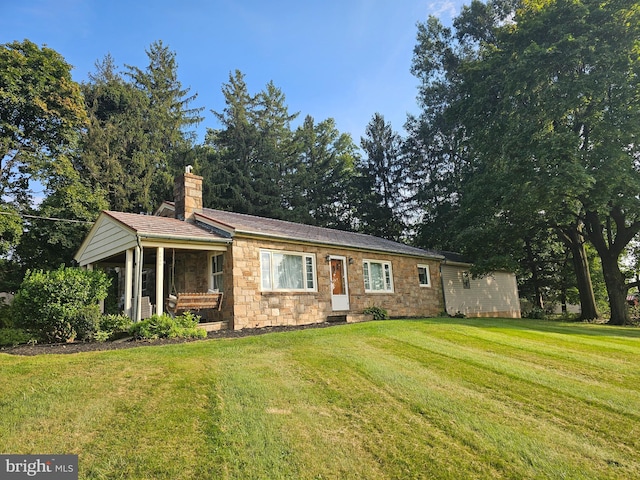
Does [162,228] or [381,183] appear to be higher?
[381,183]

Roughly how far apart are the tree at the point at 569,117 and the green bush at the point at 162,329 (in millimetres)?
12863

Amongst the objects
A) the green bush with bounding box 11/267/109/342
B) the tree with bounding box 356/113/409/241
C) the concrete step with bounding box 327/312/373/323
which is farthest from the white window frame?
the tree with bounding box 356/113/409/241

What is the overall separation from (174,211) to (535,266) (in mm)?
22139

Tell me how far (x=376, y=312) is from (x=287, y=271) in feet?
12.3

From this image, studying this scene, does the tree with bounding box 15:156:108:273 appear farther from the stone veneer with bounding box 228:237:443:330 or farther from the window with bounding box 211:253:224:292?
the stone veneer with bounding box 228:237:443:330

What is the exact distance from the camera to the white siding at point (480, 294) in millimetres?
17847

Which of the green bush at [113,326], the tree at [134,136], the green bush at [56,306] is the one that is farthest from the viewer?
the tree at [134,136]

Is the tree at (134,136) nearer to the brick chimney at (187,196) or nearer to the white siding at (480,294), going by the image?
the brick chimney at (187,196)

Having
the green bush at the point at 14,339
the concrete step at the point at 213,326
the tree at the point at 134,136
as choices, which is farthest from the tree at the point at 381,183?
the green bush at the point at 14,339

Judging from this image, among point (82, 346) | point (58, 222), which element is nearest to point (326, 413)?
point (82, 346)

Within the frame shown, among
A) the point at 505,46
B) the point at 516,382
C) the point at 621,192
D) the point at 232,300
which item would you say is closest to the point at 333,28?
the point at 232,300

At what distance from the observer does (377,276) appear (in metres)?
14.5

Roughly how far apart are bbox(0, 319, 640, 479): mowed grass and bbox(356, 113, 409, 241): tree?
947 inches

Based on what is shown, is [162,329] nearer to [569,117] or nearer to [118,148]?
[569,117]
